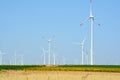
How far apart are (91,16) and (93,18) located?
536 mm

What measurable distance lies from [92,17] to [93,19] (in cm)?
44

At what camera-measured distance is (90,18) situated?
73.4m

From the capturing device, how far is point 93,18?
238 ft

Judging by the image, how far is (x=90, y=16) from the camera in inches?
2874

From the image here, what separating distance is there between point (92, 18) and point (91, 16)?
0.43m

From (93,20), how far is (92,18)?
2.15 feet

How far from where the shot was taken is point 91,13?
71.9 m

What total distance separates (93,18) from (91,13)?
117cm

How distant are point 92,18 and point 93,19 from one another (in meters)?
0.29

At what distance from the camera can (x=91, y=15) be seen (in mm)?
72438

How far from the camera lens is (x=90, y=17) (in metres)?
73.1

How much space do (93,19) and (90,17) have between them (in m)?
1.04

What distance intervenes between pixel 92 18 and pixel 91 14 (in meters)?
0.82

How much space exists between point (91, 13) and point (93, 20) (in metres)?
1.36
